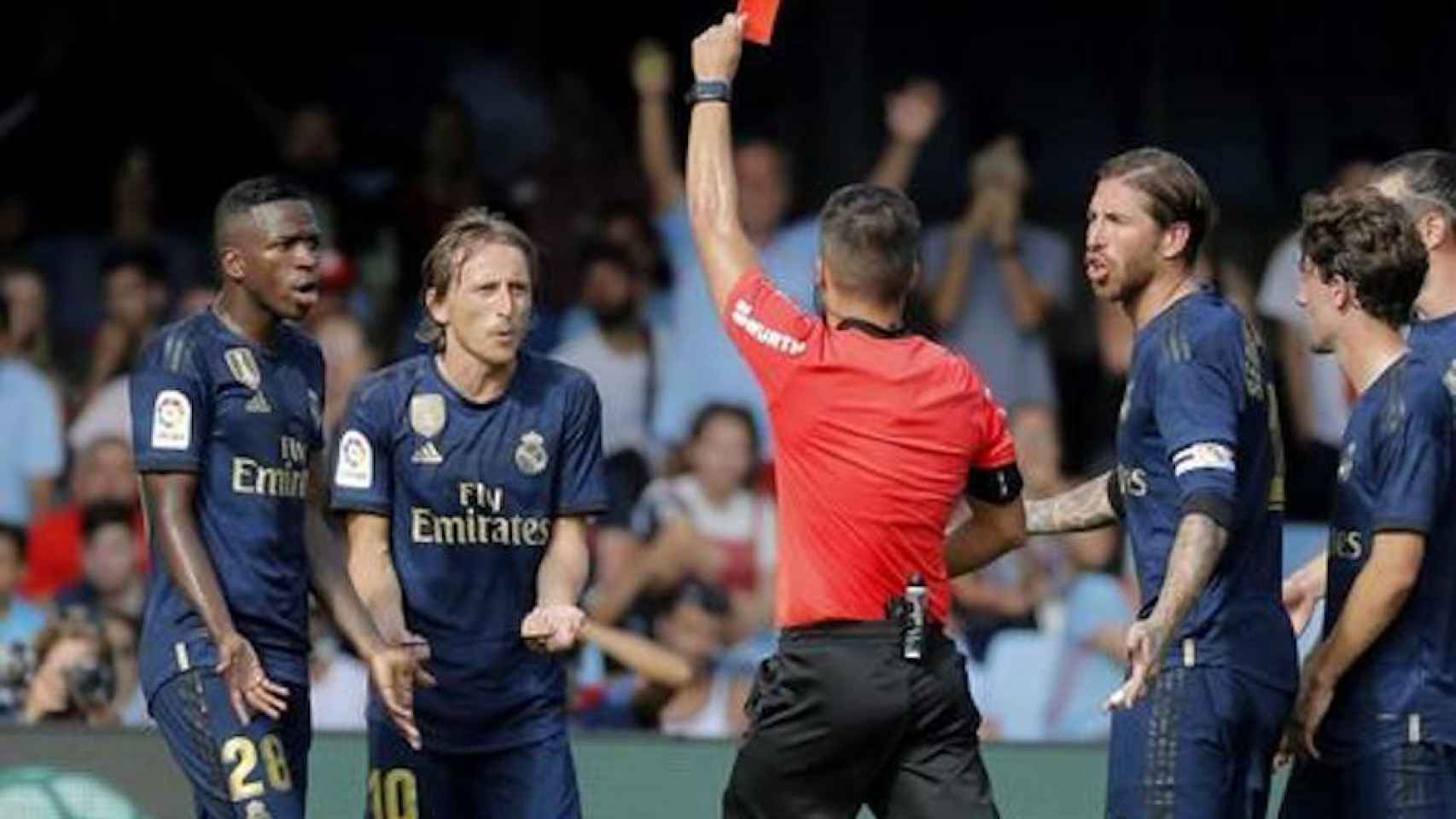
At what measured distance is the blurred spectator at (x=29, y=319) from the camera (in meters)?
14.1

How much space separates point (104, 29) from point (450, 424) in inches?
235

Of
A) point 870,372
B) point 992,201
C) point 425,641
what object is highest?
point 992,201

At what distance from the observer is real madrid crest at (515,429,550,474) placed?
9414 mm

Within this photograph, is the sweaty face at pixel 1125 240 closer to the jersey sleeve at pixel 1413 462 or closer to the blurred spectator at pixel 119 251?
the jersey sleeve at pixel 1413 462

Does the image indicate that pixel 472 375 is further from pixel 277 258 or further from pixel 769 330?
pixel 769 330

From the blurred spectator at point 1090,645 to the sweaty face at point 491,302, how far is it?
4.13 meters

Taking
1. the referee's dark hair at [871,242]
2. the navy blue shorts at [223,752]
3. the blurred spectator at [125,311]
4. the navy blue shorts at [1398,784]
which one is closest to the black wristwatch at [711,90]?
the referee's dark hair at [871,242]

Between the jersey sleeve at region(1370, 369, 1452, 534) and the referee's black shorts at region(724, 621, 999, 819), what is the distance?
3.27 feet

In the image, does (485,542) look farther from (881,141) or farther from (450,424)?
(881,141)

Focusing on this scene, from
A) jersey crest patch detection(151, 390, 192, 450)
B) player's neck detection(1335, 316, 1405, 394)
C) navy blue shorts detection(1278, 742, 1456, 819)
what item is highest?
player's neck detection(1335, 316, 1405, 394)

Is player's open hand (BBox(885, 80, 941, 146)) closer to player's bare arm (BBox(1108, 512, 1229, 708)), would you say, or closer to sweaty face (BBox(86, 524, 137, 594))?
sweaty face (BBox(86, 524, 137, 594))

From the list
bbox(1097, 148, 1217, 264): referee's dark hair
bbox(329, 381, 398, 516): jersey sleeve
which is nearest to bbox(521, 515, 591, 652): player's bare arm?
bbox(329, 381, 398, 516): jersey sleeve

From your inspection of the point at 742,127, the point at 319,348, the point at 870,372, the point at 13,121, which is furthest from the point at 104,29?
the point at 870,372

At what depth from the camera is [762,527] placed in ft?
44.3
